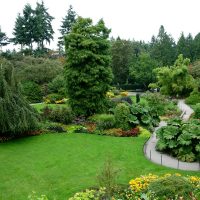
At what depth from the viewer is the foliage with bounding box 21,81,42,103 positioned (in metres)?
43.2

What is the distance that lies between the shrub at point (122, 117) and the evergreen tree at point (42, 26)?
3977cm

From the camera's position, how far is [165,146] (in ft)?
66.8

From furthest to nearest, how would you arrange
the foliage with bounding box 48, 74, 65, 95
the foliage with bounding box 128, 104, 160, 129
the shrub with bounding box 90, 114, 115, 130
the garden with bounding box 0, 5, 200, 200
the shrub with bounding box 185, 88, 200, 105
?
the foliage with bounding box 48, 74, 65, 95
the shrub with bounding box 185, 88, 200, 105
the foliage with bounding box 128, 104, 160, 129
the shrub with bounding box 90, 114, 115, 130
the garden with bounding box 0, 5, 200, 200

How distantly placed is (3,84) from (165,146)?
36.3 feet

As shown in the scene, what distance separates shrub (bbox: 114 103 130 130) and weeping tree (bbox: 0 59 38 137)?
6526 mm

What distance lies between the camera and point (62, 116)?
27719 mm

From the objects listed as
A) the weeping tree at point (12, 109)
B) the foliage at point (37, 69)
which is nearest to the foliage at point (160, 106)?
the weeping tree at point (12, 109)

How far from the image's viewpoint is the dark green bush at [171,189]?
11.8 meters

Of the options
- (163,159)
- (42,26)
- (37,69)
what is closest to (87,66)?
(163,159)

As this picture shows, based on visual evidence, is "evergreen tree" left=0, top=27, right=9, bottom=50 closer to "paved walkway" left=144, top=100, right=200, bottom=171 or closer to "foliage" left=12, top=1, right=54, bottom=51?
"foliage" left=12, top=1, right=54, bottom=51

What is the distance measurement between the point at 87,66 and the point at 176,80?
2134 cm

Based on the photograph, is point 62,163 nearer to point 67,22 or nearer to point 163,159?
point 163,159

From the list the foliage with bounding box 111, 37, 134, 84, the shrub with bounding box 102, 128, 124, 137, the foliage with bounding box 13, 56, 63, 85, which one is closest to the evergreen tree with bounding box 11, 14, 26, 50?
the foliage with bounding box 13, 56, 63, 85

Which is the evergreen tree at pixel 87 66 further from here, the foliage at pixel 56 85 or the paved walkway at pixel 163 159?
the foliage at pixel 56 85
